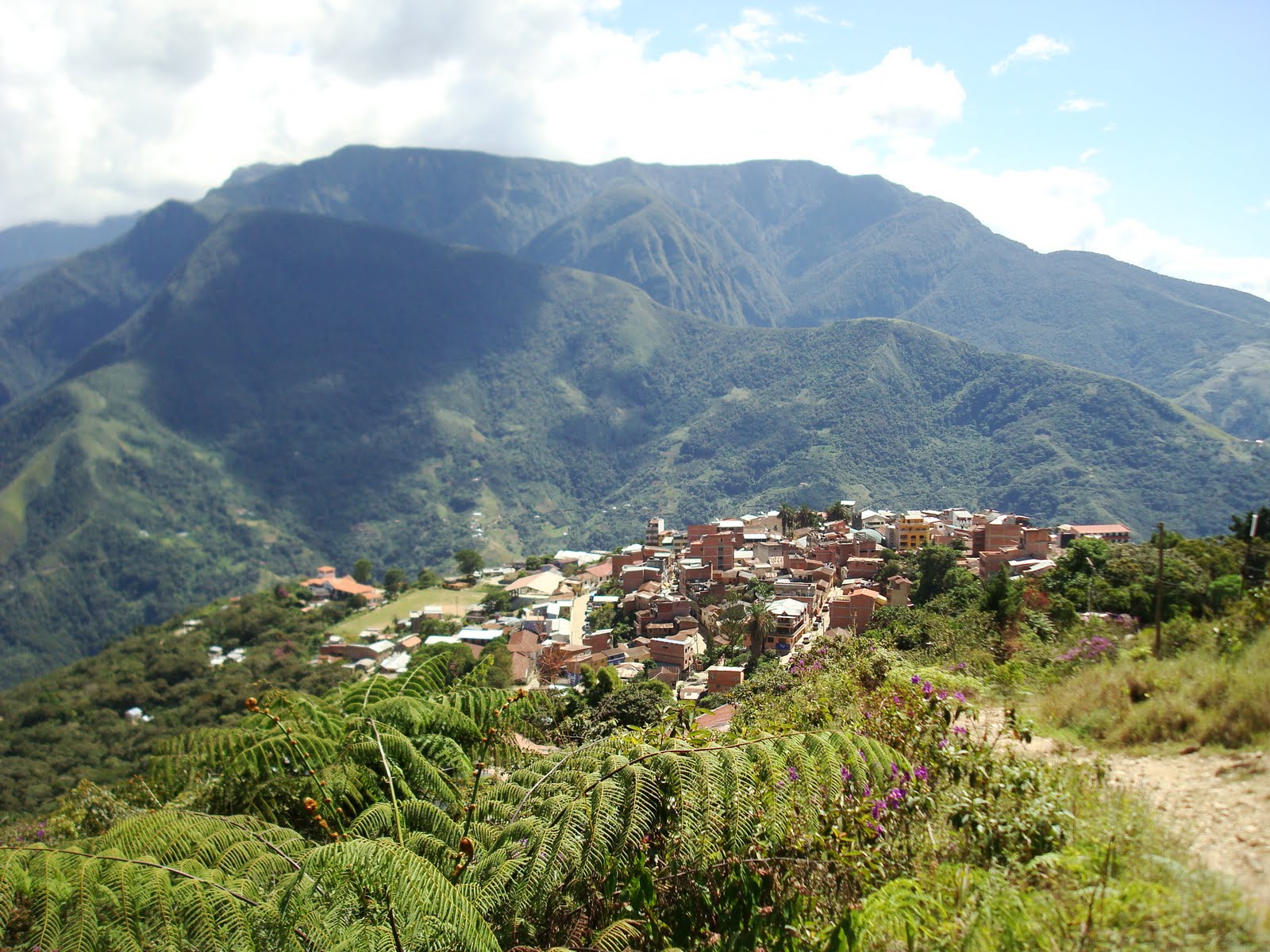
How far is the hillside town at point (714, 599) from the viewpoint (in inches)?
930

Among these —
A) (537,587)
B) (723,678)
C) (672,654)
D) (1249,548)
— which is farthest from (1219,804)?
(537,587)

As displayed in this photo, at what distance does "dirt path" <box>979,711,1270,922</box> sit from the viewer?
2812 mm

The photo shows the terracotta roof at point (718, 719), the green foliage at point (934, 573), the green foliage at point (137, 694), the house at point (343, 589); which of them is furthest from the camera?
the house at point (343, 589)

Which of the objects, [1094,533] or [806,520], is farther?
[806,520]

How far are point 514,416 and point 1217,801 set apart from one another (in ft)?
436

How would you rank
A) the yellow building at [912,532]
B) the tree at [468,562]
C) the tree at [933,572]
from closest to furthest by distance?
the tree at [933,572]
the yellow building at [912,532]
the tree at [468,562]

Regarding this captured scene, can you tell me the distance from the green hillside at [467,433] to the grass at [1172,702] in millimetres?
70685

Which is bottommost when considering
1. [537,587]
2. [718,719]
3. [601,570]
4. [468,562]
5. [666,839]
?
[468,562]

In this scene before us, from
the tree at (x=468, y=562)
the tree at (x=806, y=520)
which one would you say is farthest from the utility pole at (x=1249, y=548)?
the tree at (x=468, y=562)

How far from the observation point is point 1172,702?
174 inches

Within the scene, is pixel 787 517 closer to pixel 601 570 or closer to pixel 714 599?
pixel 601 570

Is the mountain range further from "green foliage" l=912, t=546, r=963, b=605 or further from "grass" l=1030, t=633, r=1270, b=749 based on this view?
"grass" l=1030, t=633, r=1270, b=749

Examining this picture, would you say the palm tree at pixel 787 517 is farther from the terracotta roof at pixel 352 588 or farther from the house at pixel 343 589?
the terracotta roof at pixel 352 588

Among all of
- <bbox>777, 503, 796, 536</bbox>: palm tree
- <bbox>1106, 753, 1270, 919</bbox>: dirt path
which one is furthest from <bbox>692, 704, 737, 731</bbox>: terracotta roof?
<bbox>777, 503, 796, 536</bbox>: palm tree
